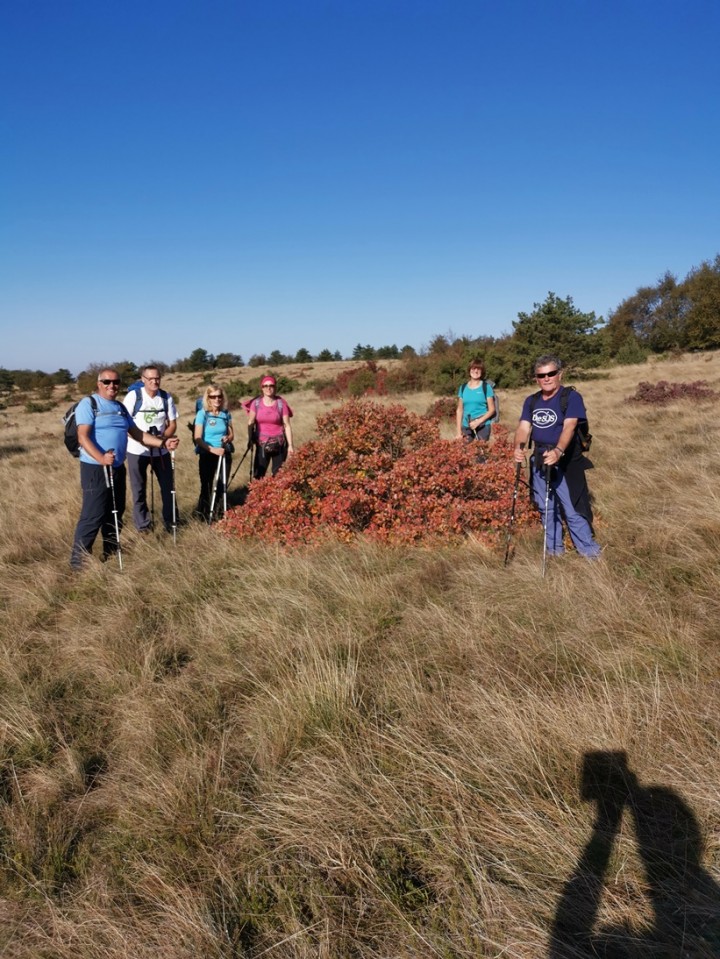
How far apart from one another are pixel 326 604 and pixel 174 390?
3274 centimetres

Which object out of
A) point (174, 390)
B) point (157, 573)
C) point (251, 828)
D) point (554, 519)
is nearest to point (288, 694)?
point (251, 828)

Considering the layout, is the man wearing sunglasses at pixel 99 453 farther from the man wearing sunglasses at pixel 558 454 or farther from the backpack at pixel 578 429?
the backpack at pixel 578 429

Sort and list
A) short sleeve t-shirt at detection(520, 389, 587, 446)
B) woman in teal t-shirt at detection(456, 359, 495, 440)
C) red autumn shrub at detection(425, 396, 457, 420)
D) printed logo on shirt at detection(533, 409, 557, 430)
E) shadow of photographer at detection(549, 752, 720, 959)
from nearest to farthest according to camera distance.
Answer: shadow of photographer at detection(549, 752, 720, 959)
short sleeve t-shirt at detection(520, 389, 587, 446)
printed logo on shirt at detection(533, 409, 557, 430)
woman in teal t-shirt at detection(456, 359, 495, 440)
red autumn shrub at detection(425, 396, 457, 420)

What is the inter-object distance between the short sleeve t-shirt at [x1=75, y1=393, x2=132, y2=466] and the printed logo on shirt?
3903 mm

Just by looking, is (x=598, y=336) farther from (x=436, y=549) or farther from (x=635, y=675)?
(x=635, y=675)

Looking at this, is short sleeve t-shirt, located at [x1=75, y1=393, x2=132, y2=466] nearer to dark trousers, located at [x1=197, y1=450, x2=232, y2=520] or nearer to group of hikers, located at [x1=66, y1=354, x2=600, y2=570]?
group of hikers, located at [x1=66, y1=354, x2=600, y2=570]

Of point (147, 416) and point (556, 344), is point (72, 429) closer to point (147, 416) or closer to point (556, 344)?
point (147, 416)

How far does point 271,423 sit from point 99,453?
92.0 inches

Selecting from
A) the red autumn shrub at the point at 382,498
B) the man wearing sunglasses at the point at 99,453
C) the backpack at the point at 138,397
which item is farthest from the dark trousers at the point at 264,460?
the man wearing sunglasses at the point at 99,453

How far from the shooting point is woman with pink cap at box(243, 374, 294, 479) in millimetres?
6812

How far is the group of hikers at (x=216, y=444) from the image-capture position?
461 cm

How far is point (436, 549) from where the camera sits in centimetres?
510

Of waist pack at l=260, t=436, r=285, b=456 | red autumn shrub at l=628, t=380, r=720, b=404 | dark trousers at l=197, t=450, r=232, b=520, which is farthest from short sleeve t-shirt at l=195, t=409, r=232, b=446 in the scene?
red autumn shrub at l=628, t=380, r=720, b=404

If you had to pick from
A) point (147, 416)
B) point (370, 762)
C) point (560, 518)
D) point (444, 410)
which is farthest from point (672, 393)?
point (370, 762)
